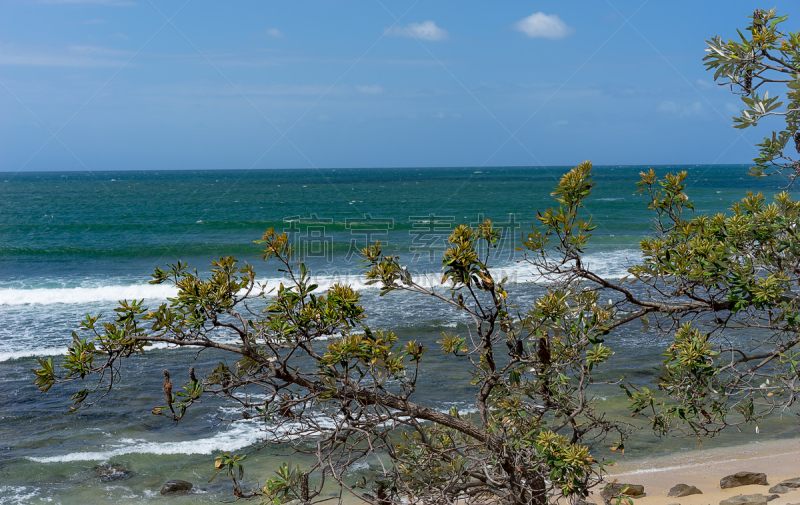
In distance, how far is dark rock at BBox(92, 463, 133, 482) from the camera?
6730mm

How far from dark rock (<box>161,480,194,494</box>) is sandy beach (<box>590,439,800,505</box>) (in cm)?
435

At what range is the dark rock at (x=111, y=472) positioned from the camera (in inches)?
265

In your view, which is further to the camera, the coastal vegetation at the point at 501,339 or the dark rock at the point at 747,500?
the dark rock at the point at 747,500

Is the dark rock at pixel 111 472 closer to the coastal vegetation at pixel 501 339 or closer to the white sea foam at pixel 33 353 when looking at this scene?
the coastal vegetation at pixel 501 339

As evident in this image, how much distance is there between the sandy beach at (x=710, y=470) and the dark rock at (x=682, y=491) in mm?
45

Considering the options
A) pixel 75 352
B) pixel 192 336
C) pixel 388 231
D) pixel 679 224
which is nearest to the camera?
pixel 75 352

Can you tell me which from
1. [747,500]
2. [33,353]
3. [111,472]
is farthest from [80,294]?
[747,500]

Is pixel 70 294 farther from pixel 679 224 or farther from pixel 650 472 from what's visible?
pixel 679 224

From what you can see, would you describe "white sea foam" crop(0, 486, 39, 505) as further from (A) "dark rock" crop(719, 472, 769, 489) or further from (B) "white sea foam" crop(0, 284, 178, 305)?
(B) "white sea foam" crop(0, 284, 178, 305)

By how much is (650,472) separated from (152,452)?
19.7ft

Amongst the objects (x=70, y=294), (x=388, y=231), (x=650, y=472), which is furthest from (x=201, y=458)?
(x=388, y=231)

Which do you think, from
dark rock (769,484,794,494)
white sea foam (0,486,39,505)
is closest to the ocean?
white sea foam (0,486,39,505)

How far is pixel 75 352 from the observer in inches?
105

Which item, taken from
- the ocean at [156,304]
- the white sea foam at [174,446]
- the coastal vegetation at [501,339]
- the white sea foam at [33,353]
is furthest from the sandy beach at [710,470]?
the white sea foam at [33,353]
